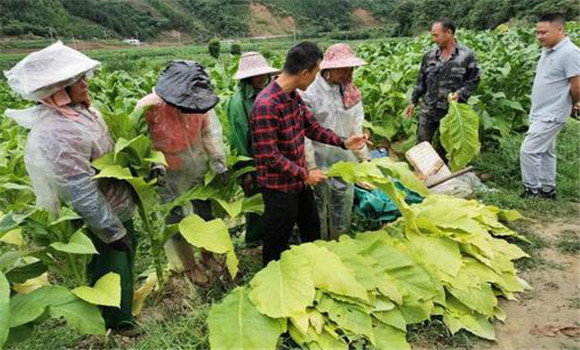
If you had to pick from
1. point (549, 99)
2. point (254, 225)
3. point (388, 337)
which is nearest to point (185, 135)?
point (254, 225)

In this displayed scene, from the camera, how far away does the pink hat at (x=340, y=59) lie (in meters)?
3.26

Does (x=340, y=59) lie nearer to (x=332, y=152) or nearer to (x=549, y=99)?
(x=332, y=152)

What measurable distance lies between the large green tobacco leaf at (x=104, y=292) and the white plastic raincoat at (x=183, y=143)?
2.84ft

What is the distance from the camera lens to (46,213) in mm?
2432

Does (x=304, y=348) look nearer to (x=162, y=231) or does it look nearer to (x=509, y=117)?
(x=162, y=231)

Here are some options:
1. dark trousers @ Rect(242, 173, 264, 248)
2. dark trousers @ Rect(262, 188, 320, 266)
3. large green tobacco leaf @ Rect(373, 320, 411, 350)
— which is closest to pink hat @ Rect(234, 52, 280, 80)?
dark trousers @ Rect(242, 173, 264, 248)

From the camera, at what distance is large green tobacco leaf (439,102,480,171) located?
470 cm

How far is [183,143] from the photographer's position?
9.98 feet

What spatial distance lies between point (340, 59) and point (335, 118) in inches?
16.9

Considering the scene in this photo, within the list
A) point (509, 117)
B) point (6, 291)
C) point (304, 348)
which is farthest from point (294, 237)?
point (509, 117)

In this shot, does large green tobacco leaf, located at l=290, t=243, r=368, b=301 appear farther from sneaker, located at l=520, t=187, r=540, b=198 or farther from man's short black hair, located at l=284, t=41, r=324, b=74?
sneaker, located at l=520, t=187, r=540, b=198

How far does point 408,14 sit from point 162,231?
133 feet

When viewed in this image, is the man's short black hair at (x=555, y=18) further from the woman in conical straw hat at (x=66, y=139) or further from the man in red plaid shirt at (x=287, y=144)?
the woman in conical straw hat at (x=66, y=139)

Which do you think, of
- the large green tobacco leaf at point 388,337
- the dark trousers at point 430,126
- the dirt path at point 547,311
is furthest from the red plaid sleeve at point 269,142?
the dark trousers at point 430,126
